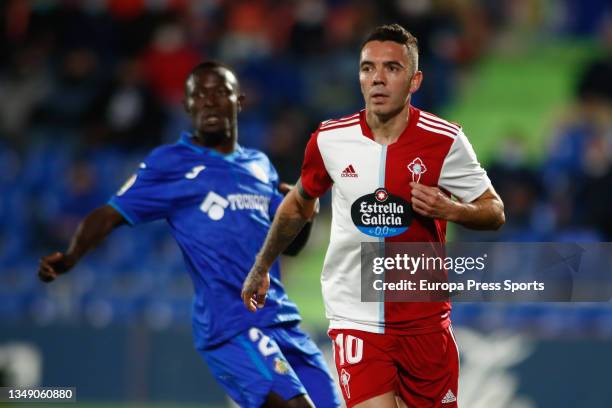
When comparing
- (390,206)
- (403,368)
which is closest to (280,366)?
(403,368)

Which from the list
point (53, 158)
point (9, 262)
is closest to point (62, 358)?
point (9, 262)

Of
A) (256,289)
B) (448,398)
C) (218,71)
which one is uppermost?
(218,71)

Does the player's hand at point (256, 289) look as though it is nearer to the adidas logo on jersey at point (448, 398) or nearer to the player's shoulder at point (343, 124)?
the player's shoulder at point (343, 124)

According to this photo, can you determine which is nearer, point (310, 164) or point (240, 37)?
point (310, 164)

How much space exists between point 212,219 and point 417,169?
1530 mm

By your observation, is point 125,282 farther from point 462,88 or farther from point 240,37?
point 462,88

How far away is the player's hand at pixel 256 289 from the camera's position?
17.9 ft

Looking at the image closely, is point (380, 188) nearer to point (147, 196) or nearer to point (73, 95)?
point (147, 196)

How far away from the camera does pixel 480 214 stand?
507 cm

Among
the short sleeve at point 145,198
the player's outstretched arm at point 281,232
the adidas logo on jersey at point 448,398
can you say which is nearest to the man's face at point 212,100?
the short sleeve at point 145,198

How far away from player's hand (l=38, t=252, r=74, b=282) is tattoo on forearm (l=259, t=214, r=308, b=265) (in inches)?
46.6

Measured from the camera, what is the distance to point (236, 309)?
612cm

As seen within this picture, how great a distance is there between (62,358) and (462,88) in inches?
278

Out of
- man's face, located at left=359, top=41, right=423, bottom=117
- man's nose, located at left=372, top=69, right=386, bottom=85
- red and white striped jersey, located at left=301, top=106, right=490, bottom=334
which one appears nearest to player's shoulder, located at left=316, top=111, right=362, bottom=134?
red and white striped jersey, located at left=301, top=106, right=490, bottom=334
